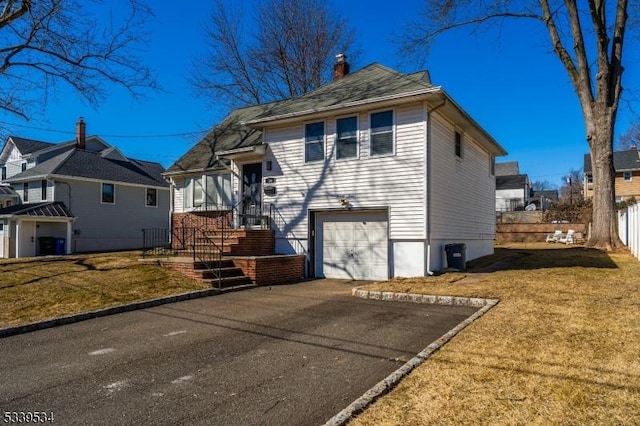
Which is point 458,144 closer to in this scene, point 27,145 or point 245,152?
point 245,152

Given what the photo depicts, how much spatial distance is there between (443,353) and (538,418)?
67.5 inches

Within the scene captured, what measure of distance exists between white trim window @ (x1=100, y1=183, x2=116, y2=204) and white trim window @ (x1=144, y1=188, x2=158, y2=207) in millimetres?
2282

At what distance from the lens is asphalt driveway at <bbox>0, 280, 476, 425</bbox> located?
3.90 meters

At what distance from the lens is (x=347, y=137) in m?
13.0

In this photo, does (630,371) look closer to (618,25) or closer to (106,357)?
(106,357)

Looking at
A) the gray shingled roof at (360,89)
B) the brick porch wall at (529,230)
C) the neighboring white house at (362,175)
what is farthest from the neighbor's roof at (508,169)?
the gray shingled roof at (360,89)

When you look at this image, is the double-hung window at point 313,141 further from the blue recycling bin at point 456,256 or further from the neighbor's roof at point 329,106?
the blue recycling bin at point 456,256

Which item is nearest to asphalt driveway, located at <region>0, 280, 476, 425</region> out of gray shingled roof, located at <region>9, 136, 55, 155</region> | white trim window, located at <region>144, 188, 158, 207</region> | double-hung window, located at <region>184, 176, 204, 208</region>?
double-hung window, located at <region>184, 176, 204, 208</region>

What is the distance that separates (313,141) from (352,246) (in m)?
3.50

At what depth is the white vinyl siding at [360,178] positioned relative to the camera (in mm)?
11797

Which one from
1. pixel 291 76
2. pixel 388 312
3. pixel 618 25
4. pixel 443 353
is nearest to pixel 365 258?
pixel 388 312

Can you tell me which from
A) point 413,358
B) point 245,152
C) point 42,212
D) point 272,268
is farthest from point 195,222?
point 413,358

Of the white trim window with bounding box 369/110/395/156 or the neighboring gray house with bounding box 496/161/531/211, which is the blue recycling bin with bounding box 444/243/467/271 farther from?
the neighboring gray house with bounding box 496/161/531/211

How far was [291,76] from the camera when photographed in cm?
2873
